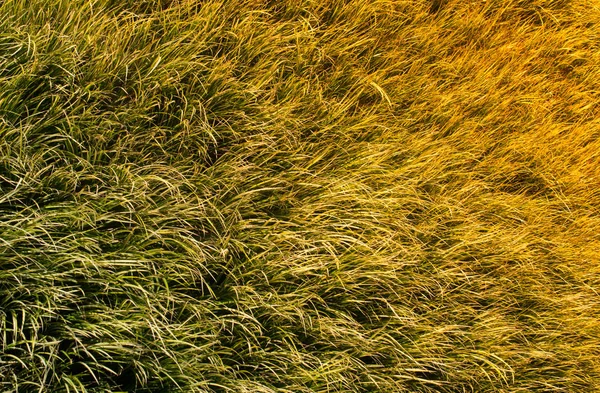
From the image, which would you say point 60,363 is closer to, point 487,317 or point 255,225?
point 255,225

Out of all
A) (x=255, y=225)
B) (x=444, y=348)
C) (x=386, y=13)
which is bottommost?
(x=444, y=348)

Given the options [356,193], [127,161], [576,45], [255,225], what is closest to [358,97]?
[356,193]

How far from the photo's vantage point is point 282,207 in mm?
2361

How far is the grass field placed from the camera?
6.17 ft

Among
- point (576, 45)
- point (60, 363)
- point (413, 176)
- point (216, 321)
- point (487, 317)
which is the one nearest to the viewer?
point (60, 363)

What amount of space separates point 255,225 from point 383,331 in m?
0.53

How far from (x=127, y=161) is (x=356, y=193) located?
800 mm

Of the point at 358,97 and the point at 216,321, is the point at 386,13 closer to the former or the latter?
the point at 358,97

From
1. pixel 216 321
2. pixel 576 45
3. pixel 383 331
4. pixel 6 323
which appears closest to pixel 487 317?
pixel 383 331

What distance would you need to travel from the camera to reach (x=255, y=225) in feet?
7.33

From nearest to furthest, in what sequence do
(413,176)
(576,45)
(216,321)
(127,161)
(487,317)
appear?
(216,321), (127,161), (487,317), (413,176), (576,45)

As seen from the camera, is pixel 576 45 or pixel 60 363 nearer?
pixel 60 363

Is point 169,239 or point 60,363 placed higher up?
point 169,239

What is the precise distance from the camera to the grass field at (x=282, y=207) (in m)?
1.88
